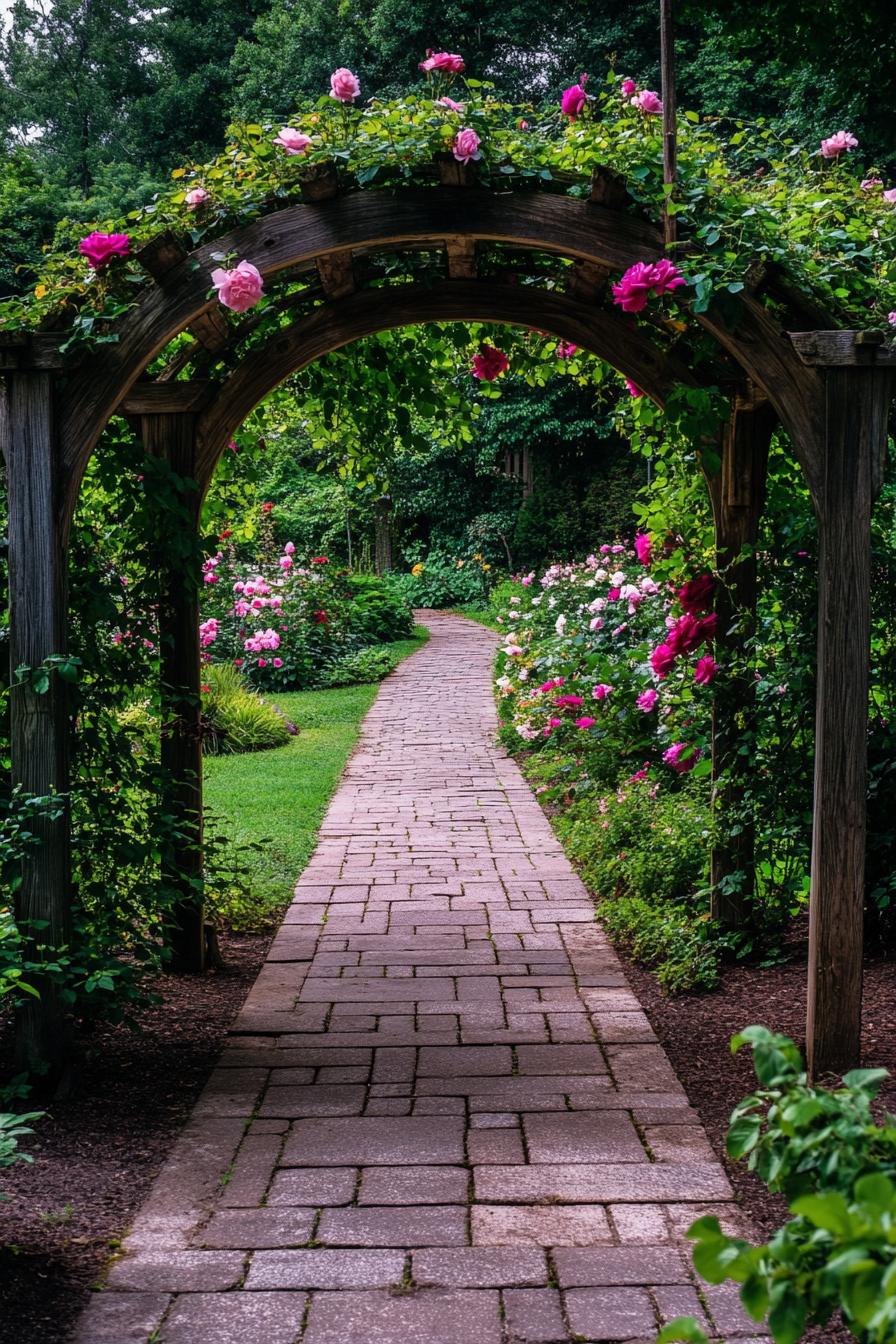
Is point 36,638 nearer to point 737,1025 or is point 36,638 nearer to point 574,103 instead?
point 574,103

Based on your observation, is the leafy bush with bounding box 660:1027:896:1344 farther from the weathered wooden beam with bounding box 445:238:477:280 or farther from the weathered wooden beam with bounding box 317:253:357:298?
the weathered wooden beam with bounding box 317:253:357:298

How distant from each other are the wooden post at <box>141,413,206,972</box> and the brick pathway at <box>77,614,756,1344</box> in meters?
0.37

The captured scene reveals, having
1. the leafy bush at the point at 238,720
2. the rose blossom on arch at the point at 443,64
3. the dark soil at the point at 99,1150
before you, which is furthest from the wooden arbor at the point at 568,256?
the leafy bush at the point at 238,720

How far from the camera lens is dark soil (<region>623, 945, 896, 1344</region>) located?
10.9ft

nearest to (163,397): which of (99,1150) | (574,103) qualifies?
(574,103)

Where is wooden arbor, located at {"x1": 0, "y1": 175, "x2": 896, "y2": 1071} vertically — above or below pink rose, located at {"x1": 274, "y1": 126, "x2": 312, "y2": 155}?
below

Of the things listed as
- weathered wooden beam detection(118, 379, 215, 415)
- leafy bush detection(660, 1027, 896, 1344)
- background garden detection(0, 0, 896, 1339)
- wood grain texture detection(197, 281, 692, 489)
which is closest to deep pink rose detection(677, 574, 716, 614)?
background garden detection(0, 0, 896, 1339)

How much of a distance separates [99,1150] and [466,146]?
9.07 ft

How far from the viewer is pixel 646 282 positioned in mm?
3281

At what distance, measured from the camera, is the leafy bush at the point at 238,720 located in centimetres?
1020

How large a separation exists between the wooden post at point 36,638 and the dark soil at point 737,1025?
1.85m

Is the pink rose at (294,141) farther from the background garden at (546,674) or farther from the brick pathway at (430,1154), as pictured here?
the brick pathway at (430,1154)

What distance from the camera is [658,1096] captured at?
346 centimetres

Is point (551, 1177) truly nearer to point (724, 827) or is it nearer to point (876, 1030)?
point (876, 1030)
